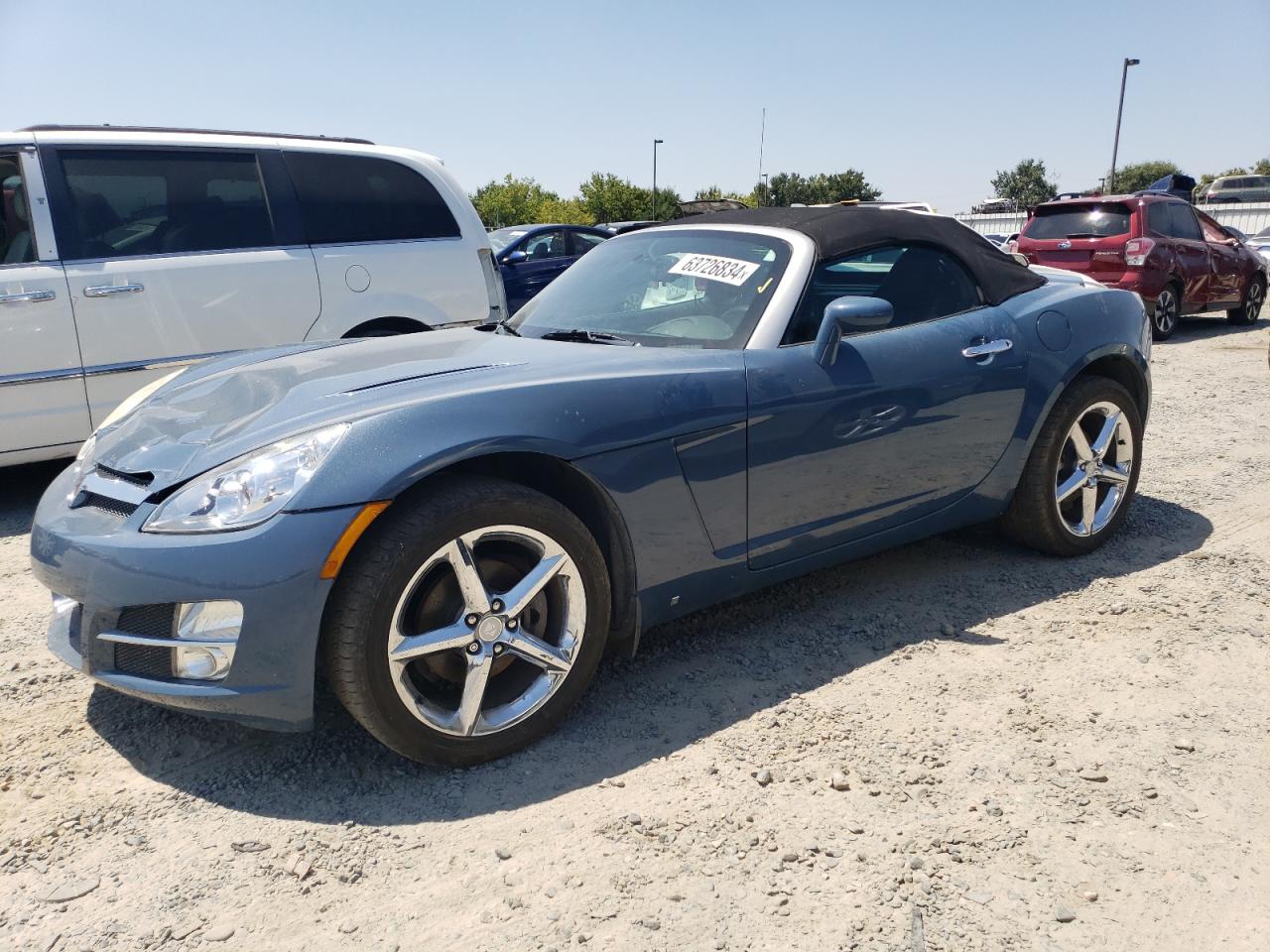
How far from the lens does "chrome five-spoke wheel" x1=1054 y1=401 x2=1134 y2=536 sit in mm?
3971

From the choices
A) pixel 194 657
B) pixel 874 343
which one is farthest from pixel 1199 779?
pixel 194 657

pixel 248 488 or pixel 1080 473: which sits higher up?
pixel 248 488

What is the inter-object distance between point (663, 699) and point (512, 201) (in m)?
64.3

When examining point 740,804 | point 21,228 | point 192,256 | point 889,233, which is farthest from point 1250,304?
point 21,228

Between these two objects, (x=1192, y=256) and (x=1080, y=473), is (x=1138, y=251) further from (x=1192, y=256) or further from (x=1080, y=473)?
(x=1080, y=473)

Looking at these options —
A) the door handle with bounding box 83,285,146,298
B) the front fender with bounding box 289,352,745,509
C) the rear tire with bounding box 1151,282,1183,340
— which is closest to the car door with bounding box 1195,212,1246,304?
the rear tire with bounding box 1151,282,1183,340

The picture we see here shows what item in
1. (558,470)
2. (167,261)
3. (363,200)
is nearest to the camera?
(558,470)

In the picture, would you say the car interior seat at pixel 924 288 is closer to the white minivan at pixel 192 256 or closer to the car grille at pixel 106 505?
the car grille at pixel 106 505

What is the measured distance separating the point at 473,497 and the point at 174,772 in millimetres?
1062

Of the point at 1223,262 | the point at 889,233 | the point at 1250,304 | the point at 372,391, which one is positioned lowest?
the point at 1250,304

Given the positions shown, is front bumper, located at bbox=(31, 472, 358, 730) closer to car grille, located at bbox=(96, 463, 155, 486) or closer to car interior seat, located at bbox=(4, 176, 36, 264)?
car grille, located at bbox=(96, 463, 155, 486)

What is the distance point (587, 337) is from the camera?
327 centimetres

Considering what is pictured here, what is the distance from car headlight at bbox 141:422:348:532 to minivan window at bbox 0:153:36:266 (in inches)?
126

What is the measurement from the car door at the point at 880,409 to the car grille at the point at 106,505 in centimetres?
167
